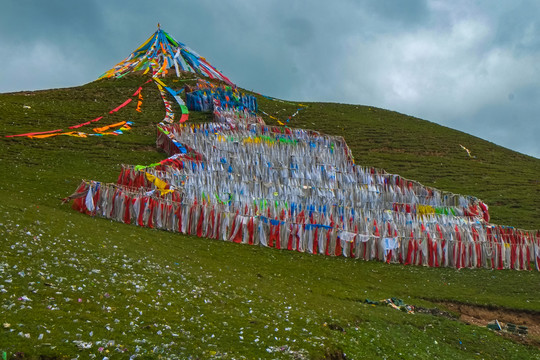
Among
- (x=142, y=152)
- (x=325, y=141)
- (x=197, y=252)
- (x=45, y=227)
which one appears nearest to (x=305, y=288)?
(x=197, y=252)

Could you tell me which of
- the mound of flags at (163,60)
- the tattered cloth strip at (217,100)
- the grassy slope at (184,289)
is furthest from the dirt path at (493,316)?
the mound of flags at (163,60)

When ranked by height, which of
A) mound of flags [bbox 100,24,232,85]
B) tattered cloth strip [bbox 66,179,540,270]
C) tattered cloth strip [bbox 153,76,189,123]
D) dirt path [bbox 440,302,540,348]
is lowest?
dirt path [bbox 440,302,540,348]

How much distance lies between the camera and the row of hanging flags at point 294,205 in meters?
28.0

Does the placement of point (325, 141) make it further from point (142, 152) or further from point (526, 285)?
point (526, 285)

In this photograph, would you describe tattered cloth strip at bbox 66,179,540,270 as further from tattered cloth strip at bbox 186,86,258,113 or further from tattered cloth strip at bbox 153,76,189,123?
tattered cloth strip at bbox 186,86,258,113

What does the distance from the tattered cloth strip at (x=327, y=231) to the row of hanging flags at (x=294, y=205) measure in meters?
0.05

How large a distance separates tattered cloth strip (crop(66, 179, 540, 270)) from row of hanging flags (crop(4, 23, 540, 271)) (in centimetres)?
5

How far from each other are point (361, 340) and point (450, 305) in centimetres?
954

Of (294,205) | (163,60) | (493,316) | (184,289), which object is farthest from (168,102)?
(184,289)

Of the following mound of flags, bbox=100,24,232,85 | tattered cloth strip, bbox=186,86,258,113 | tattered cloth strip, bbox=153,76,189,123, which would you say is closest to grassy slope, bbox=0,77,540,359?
tattered cloth strip, bbox=153,76,189,123

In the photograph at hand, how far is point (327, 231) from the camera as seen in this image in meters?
29.5

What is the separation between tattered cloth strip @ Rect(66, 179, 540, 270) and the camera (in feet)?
88.8

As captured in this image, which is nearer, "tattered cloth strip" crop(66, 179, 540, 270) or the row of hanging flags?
"tattered cloth strip" crop(66, 179, 540, 270)

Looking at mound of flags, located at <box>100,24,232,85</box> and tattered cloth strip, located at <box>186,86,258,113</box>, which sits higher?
mound of flags, located at <box>100,24,232,85</box>
